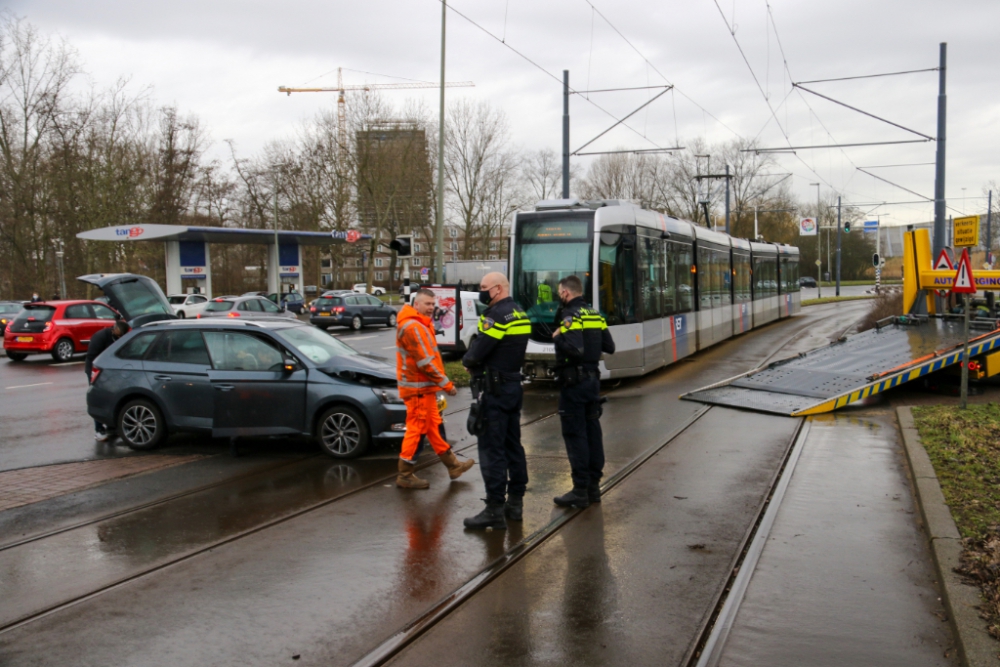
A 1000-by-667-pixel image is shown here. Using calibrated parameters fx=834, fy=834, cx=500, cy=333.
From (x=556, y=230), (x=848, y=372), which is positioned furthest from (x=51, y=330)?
(x=848, y=372)

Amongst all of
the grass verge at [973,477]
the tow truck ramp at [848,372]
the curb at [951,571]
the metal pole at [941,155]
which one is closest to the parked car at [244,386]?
the curb at [951,571]

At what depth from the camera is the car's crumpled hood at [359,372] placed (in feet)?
29.1

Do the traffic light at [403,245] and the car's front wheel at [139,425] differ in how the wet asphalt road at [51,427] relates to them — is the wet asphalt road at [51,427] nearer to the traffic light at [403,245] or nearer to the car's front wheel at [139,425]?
the car's front wheel at [139,425]

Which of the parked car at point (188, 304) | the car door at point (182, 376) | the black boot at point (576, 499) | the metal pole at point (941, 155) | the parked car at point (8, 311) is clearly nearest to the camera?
the black boot at point (576, 499)

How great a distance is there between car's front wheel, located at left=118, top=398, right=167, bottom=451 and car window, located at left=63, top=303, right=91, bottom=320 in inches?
581

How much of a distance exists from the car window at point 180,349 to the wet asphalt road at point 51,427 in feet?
3.45

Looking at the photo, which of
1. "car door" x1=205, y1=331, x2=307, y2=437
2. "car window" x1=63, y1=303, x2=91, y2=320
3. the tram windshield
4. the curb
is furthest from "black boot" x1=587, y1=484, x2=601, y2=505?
"car window" x1=63, y1=303, x2=91, y2=320

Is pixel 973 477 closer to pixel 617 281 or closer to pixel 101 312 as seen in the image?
pixel 617 281

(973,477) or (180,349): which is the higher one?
(180,349)

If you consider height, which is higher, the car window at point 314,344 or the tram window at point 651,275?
the tram window at point 651,275

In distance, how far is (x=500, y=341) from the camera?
6.04 meters

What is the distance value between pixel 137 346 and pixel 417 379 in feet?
13.2

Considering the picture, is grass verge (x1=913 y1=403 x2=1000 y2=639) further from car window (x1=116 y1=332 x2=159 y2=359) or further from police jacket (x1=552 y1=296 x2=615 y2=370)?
car window (x1=116 y1=332 x2=159 y2=359)

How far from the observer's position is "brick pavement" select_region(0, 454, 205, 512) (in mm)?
7613
